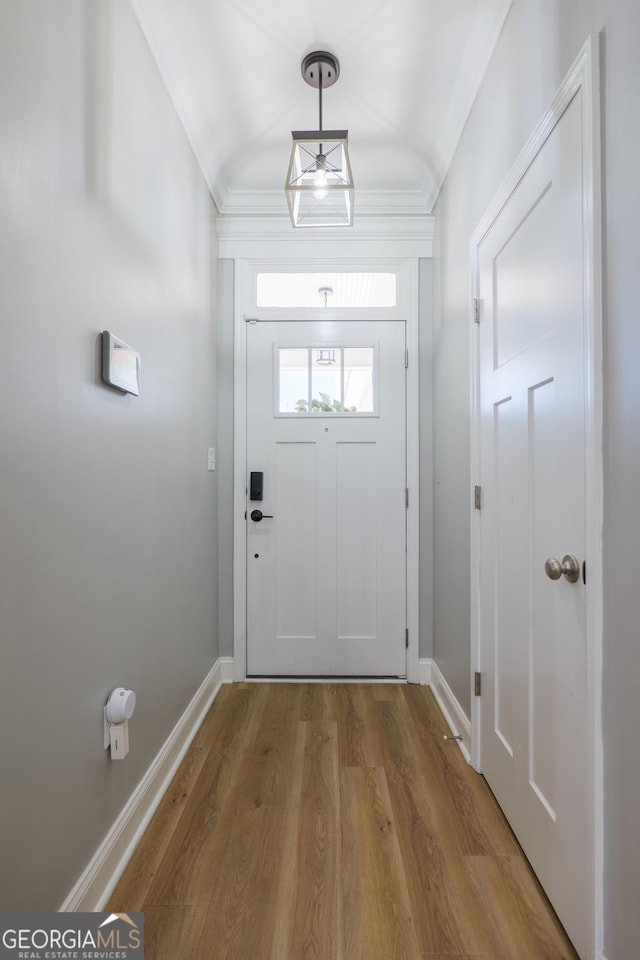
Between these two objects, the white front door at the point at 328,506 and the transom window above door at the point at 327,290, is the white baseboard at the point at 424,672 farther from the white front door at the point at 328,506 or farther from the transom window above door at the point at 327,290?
the transom window above door at the point at 327,290

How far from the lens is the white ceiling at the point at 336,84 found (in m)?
1.68

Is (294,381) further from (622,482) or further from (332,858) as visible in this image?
(332,858)

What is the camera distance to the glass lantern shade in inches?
70.2

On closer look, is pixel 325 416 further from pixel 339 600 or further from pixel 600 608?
pixel 600 608

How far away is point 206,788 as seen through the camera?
176 cm

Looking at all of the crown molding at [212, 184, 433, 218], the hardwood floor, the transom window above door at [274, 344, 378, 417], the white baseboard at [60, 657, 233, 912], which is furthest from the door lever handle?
the crown molding at [212, 184, 433, 218]

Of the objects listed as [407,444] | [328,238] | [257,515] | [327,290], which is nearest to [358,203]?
[328,238]

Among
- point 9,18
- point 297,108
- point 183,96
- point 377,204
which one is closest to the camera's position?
point 9,18

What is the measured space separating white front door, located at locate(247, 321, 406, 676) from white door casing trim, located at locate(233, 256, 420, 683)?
0.04 m

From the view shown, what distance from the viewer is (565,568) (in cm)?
118

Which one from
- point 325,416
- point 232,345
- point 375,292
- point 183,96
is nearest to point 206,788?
point 325,416

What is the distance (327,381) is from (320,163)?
1108mm

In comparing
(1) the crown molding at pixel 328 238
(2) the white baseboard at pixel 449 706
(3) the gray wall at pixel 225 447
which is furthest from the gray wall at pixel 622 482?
(3) the gray wall at pixel 225 447

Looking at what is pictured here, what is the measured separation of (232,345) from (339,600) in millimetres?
1580
